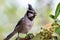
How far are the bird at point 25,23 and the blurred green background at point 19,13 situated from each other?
0.02 meters

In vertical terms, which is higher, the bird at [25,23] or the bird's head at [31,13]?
the bird's head at [31,13]

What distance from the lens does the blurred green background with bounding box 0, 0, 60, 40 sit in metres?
1.17

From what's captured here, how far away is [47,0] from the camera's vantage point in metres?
1.27

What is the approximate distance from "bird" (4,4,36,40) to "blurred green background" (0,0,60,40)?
2 centimetres

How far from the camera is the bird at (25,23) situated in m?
1.16

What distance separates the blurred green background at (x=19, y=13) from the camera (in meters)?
1.17

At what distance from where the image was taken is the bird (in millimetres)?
1158

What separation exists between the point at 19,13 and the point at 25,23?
0.09 meters

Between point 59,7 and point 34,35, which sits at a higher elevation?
point 59,7

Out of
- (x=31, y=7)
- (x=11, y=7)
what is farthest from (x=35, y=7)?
(x=11, y=7)

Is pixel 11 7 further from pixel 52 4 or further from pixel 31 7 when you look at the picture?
pixel 52 4

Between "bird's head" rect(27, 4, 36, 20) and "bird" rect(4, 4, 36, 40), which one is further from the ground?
"bird's head" rect(27, 4, 36, 20)

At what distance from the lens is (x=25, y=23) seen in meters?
1.16

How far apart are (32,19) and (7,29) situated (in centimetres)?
17
